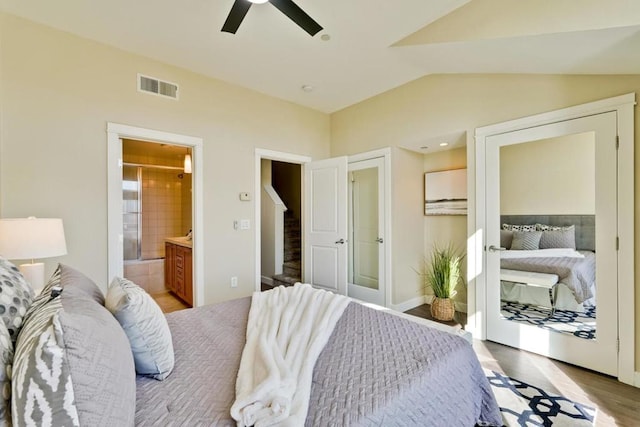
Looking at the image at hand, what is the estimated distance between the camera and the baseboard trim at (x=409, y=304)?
12.3 ft

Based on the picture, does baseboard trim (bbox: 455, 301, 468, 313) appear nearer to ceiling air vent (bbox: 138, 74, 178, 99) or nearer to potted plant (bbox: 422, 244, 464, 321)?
potted plant (bbox: 422, 244, 464, 321)

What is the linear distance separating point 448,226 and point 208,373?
349 cm

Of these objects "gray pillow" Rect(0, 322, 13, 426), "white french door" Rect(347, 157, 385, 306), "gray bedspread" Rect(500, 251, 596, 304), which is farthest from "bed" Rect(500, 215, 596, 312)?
"gray pillow" Rect(0, 322, 13, 426)

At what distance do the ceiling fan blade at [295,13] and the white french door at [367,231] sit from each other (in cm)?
213

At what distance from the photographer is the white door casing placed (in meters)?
3.90

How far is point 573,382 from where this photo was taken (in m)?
2.21

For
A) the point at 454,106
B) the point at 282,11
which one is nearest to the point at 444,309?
the point at 454,106

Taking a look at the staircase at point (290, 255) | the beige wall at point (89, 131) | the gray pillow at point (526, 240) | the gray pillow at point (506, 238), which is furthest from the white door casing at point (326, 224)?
the gray pillow at point (526, 240)

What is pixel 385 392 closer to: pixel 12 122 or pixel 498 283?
pixel 498 283

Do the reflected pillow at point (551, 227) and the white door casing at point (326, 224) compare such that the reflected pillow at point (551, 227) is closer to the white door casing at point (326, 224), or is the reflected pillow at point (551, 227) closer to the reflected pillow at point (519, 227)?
the reflected pillow at point (519, 227)

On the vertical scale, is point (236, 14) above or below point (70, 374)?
above

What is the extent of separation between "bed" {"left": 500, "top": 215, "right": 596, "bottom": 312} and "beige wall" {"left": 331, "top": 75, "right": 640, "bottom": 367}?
0.30 m

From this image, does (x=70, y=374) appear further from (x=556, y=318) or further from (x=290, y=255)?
(x=290, y=255)

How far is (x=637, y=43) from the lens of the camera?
181 cm
